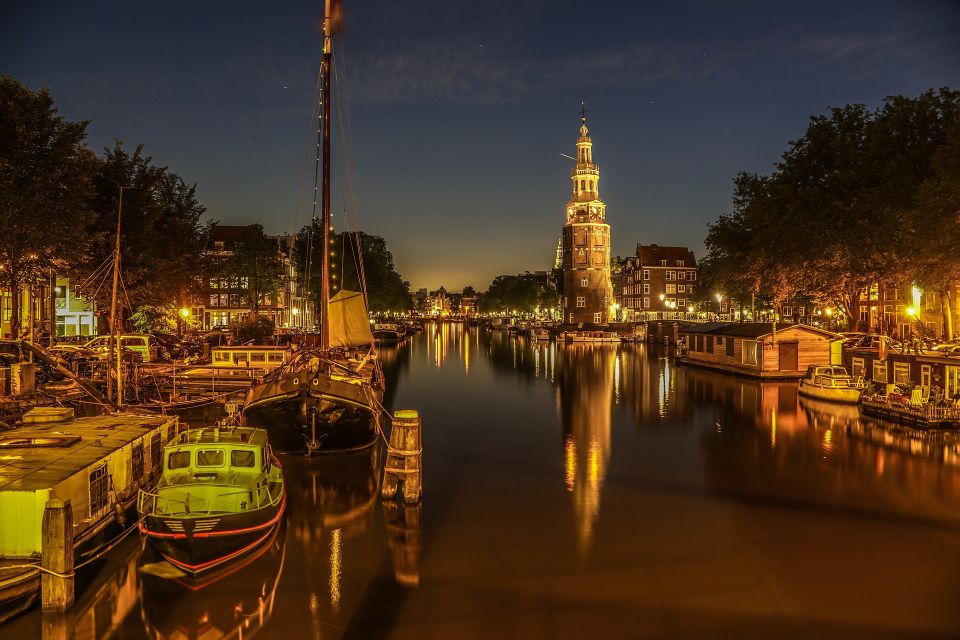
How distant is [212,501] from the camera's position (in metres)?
14.2

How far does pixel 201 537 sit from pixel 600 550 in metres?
9.49

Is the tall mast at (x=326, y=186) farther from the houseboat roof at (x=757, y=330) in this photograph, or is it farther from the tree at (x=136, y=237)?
the houseboat roof at (x=757, y=330)

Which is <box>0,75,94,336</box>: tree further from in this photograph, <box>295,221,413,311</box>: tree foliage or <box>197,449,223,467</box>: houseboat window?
<box>295,221,413,311</box>: tree foliage

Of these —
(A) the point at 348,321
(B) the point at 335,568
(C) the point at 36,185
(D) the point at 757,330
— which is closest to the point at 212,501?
(B) the point at 335,568

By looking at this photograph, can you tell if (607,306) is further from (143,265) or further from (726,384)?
(143,265)

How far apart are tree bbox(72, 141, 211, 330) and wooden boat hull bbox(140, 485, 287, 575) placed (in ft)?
109

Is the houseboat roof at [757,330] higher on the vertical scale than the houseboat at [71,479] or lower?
higher

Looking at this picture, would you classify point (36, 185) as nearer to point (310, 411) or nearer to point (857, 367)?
point (310, 411)

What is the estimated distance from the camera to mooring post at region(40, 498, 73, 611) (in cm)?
1177

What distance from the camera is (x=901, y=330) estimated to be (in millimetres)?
54594

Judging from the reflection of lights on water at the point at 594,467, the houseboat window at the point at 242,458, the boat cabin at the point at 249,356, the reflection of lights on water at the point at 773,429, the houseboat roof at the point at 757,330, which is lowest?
the reflection of lights on water at the point at 594,467

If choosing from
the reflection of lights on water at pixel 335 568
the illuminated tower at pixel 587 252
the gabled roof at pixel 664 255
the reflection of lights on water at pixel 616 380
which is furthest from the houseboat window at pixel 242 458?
the gabled roof at pixel 664 255

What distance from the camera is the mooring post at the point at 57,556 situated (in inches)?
464

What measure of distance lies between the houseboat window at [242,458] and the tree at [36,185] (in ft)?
88.1
